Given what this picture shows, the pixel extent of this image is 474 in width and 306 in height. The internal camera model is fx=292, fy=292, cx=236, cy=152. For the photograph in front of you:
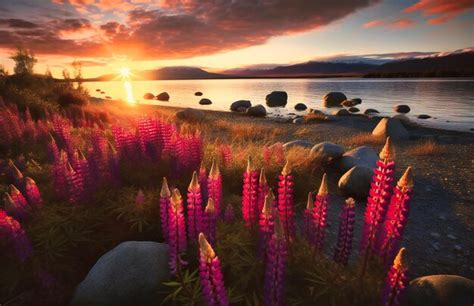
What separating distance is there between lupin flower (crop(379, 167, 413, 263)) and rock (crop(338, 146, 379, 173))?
6.11 m

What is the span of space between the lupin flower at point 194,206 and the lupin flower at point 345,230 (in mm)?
1345

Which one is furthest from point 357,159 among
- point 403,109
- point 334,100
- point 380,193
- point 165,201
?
point 334,100

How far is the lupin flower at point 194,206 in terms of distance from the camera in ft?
8.36

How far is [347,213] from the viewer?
105 inches

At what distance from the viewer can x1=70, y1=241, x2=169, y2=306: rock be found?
3.29m

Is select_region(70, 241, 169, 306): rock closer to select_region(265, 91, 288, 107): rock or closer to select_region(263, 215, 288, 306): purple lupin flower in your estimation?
select_region(263, 215, 288, 306): purple lupin flower

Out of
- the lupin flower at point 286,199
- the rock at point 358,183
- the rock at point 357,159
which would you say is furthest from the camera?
the rock at point 357,159

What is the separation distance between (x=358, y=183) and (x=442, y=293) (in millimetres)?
4231

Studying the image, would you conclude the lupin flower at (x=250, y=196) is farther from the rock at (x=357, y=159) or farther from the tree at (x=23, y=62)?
the tree at (x=23, y=62)

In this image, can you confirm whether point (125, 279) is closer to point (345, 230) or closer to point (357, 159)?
point (345, 230)

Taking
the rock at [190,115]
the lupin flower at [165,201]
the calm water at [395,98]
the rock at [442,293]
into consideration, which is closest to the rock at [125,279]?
the lupin flower at [165,201]

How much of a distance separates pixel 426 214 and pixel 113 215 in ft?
20.9

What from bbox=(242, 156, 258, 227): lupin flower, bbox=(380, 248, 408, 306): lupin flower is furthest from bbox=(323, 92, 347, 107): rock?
bbox=(380, 248, 408, 306): lupin flower

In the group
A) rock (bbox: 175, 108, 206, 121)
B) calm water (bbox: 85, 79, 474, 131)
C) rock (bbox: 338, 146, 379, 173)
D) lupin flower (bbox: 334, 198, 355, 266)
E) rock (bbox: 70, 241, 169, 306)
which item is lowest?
calm water (bbox: 85, 79, 474, 131)
